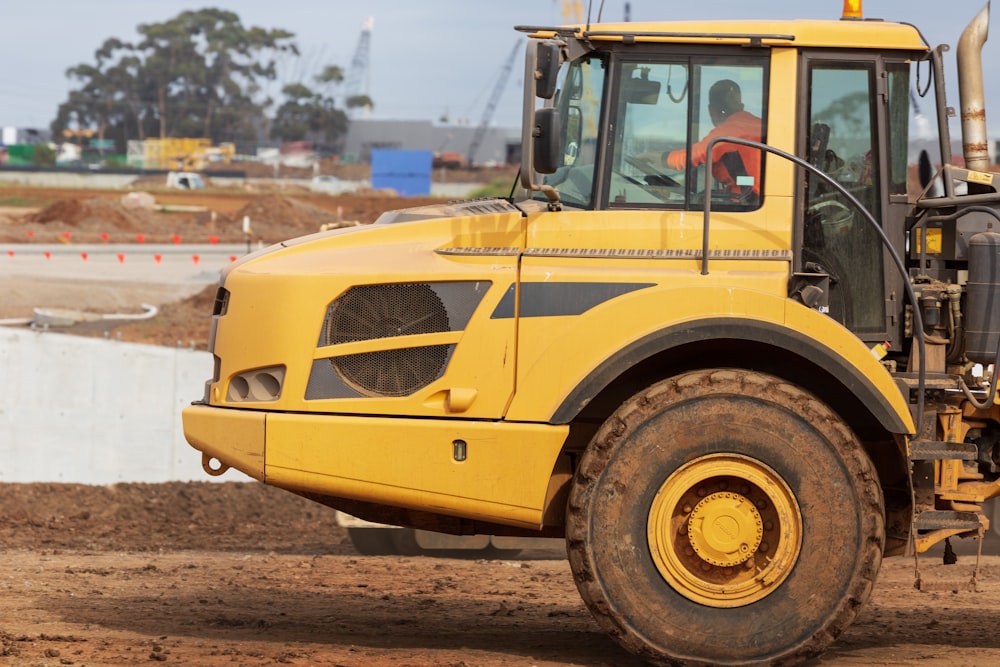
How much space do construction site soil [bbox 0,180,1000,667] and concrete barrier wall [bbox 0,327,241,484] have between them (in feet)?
2.07

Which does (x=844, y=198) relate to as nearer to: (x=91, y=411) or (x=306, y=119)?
(x=91, y=411)

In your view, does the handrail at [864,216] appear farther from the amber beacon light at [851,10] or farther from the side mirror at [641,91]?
the amber beacon light at [851,10]

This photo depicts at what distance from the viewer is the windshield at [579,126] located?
6.11m

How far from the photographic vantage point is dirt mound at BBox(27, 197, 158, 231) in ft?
140

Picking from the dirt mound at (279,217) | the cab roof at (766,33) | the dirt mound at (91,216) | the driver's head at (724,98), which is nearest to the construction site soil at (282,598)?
the driver's head at (724,98)

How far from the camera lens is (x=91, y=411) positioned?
652 inches

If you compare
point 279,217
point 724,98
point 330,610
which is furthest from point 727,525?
point 279,217

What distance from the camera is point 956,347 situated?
628cm

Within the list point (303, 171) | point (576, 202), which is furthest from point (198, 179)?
point (576, 202)

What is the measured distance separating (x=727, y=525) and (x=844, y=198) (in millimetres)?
1654

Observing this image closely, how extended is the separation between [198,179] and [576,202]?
6762 cm

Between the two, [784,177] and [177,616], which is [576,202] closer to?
[784,177]

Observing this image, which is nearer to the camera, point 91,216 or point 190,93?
point 91,216

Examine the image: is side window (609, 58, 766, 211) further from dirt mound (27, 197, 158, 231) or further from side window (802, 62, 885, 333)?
dirt mound (27, 197, 158, 231)
